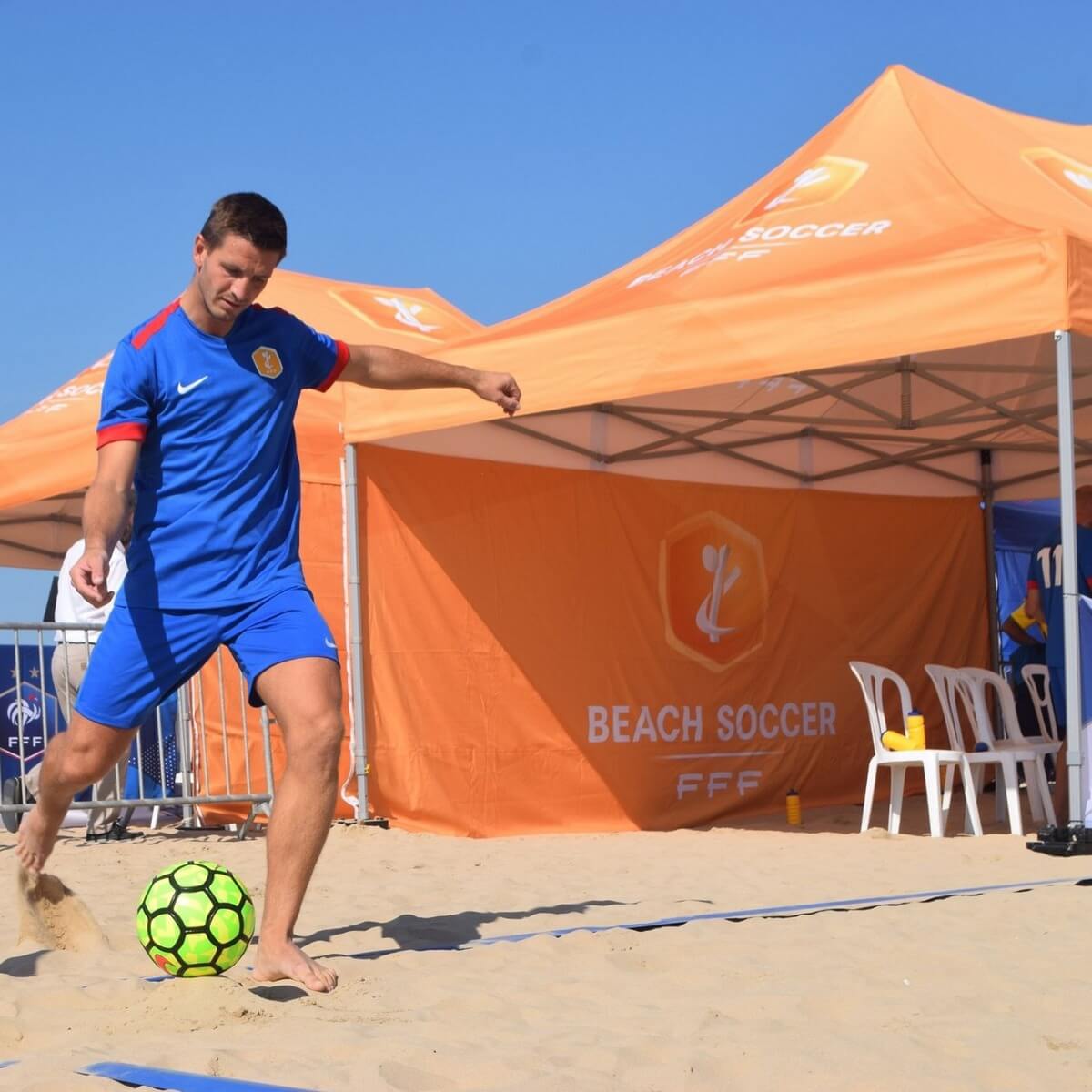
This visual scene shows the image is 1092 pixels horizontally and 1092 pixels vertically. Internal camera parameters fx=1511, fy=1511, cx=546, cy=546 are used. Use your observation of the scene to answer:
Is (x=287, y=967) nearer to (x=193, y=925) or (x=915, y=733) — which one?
(x=193, y=925)

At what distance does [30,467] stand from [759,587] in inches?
187

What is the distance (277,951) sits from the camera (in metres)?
3.31

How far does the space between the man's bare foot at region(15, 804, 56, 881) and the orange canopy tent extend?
4153 mm

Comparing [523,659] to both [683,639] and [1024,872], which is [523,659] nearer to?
[683,639]

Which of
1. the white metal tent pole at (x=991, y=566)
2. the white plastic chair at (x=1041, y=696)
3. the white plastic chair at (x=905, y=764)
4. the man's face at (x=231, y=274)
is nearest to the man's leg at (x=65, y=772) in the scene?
the man's face at (x=231, y=274)

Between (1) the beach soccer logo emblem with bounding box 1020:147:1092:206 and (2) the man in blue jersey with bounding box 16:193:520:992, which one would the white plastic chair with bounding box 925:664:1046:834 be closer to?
(1) the beach soccer logo emblem with bounding box 1020:147:1092:206

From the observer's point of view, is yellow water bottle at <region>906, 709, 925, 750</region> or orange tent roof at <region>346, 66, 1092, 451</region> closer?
orange tent roof at <region>346, 66, 1092, 451</region>

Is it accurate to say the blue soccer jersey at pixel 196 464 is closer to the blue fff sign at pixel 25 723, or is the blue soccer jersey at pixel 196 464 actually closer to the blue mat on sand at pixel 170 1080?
the blue mat on sand at pixel 170 1080

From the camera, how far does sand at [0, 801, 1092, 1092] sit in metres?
2.58

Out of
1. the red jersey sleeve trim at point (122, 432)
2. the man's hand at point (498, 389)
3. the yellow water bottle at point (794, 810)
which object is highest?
the man's hand at point (498, 389)

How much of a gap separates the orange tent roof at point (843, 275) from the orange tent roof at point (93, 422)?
0.69 m

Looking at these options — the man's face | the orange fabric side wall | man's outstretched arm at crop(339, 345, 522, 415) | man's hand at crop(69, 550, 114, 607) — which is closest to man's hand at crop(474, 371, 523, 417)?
man's outstretched arm at crop(339, 345, 522, 415)

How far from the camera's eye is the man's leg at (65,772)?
3486 mm

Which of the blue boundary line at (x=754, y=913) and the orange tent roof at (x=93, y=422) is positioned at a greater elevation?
the orange tent roof at (x=93, y=422)
